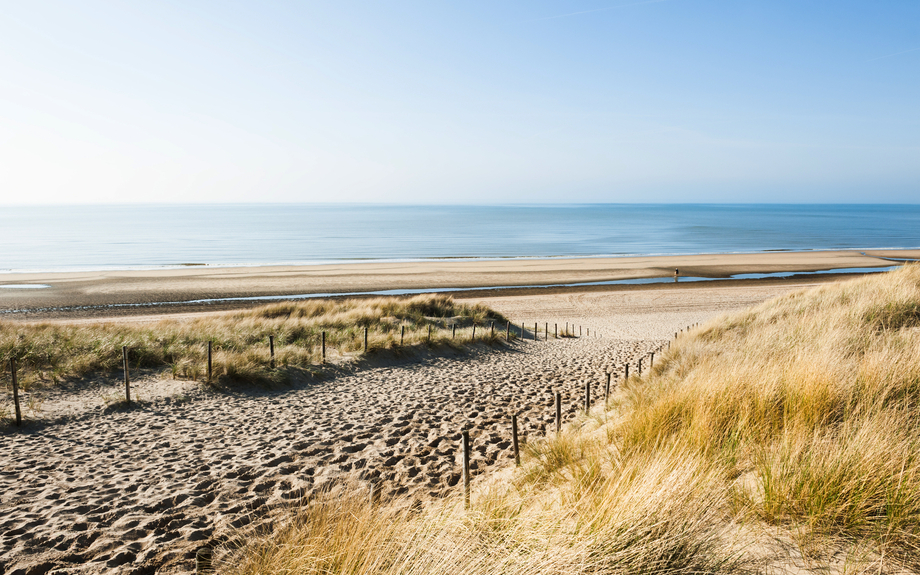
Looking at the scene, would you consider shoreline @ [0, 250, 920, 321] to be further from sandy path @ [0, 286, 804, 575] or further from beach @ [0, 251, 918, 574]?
sandy path @ [0, 286, 804, 575]

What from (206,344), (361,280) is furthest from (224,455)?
(361,280)

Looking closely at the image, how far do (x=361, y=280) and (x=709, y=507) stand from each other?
3952cm

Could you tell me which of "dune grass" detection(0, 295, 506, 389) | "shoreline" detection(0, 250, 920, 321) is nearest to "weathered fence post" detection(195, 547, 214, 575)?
"dune grass" detection(0, 295, 506, 389)

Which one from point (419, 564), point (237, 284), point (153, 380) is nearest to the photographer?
point (419, 564)

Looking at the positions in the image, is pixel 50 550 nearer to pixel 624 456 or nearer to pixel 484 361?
pixel 624 456

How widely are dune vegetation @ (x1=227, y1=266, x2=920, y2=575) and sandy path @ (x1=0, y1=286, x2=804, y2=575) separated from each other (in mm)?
1683

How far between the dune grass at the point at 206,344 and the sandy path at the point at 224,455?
1.17 metres

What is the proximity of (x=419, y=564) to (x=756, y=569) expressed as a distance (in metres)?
1.97

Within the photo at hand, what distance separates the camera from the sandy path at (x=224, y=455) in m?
4.68

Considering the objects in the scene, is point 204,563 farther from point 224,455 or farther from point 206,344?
point 206,344

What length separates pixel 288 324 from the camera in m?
17.9

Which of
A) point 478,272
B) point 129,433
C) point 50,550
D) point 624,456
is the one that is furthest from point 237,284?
point 624,456

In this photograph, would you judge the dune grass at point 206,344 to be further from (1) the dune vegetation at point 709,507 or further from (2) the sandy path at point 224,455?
(1) the dune vegetation at point 709,507

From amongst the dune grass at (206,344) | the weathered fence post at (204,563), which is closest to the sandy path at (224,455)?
the weathered fence post at (204,563)
